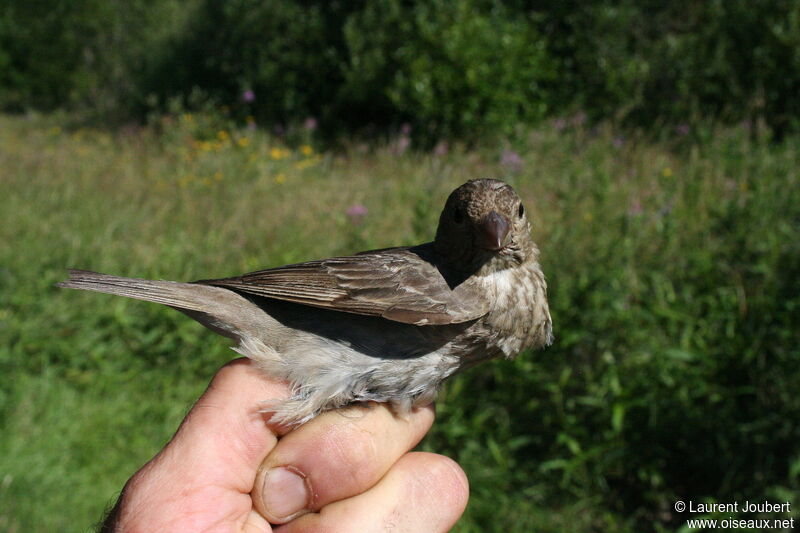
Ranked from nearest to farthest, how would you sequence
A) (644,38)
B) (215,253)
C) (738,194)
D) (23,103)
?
1. (738,194)
2. (215,253)
3. (644,38)
4. (23,103)

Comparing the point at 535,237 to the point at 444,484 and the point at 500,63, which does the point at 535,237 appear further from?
the point at 500,63

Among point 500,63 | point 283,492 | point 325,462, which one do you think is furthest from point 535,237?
point 500,63

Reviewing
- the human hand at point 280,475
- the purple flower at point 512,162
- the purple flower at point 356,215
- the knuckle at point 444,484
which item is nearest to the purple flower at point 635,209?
the purple flower at point 512,162

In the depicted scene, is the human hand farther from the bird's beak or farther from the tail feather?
the bird's beak

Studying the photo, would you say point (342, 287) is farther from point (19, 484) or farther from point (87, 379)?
point (87, 379)

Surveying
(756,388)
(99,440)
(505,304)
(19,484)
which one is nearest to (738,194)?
(756,388)

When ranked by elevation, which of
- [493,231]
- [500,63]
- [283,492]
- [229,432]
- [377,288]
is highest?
[500,63]
